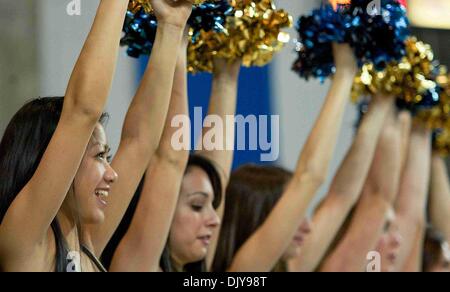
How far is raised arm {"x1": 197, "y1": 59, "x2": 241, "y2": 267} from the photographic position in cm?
265

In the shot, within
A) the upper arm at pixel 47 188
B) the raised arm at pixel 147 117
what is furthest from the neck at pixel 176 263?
the upper arm at pixel 47 188

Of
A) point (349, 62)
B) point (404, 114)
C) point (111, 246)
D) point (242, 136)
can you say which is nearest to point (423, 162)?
point (404, 114)

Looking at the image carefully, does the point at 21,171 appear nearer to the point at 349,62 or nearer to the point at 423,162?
the point at 349,62

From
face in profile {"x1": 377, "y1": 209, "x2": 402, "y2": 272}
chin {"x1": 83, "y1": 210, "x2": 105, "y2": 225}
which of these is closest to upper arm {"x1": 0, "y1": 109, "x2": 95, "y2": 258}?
chin {"x1": 83, "y1": 210, "x2": 105, "y2": 225}

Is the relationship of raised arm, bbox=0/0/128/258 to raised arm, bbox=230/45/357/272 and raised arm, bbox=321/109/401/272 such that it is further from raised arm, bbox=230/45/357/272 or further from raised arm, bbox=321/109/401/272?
raised arm, bbox=321/109/401/272

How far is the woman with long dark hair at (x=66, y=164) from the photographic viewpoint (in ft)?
6.53

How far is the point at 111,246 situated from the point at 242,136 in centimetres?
38

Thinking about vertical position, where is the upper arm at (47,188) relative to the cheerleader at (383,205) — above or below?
below

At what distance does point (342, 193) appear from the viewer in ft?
10.0

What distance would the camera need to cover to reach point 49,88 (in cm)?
244

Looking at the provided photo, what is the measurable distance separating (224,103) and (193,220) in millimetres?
249

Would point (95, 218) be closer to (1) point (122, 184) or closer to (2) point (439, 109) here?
(1) point (122, 184)

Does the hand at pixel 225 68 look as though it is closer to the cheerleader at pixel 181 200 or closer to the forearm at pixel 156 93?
the cheerleader at pixel 181 200

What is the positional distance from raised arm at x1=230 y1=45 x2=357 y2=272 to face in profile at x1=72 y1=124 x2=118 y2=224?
625mm
